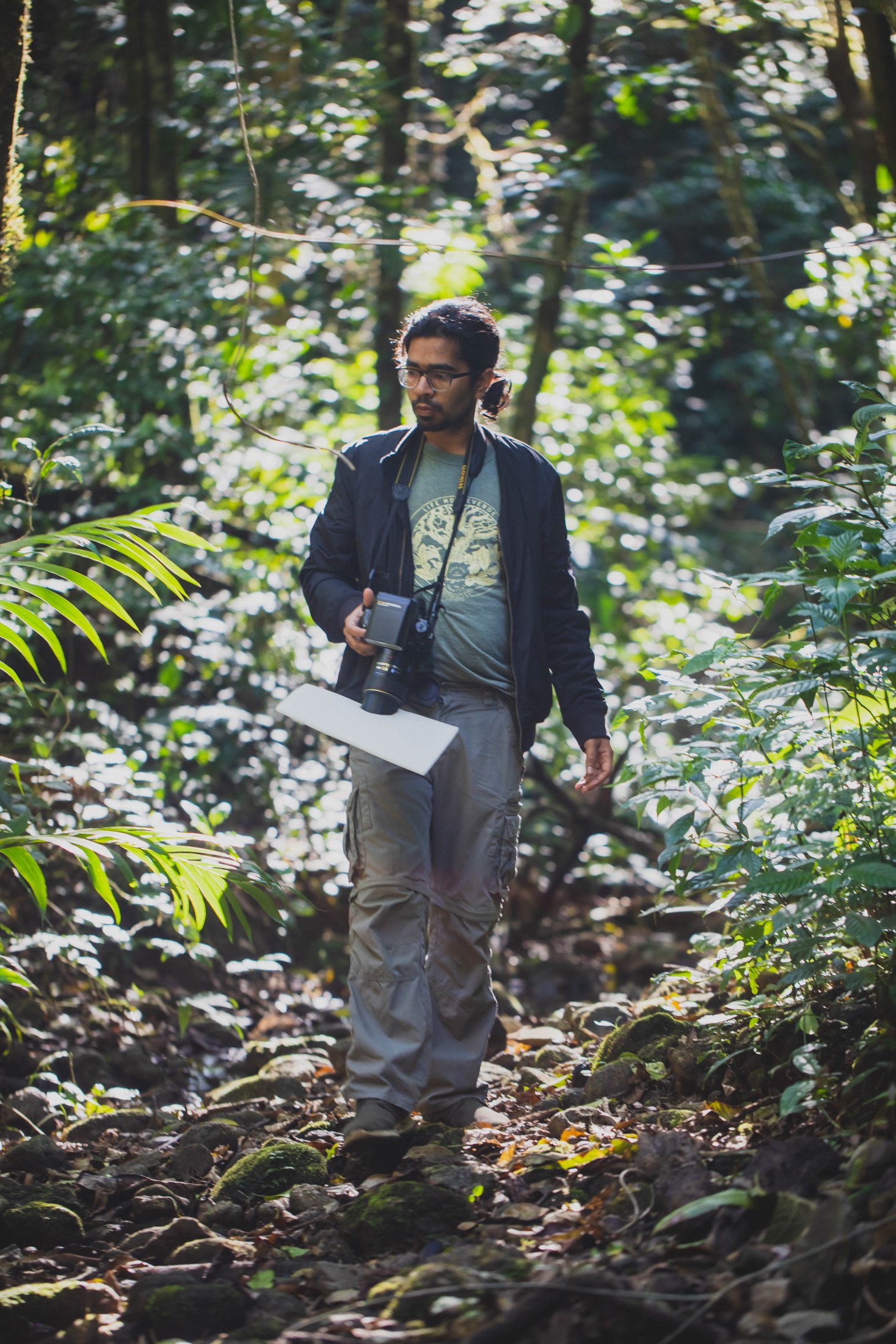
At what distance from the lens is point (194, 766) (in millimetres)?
4754

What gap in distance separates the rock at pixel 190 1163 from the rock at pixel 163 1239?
41 centimetres

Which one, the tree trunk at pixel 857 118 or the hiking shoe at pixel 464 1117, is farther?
the tree trunk at pixel 857 118

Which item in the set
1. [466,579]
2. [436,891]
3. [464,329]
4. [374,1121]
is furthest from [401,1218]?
[464,329]

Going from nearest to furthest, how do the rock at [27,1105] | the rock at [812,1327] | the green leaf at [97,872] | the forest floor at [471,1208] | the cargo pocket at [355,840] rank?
the rock at [812,1327] < the forest floor at [471,1208] < the green leaf at [97,872] < the cargo pocket at [355,840] < the rock at [27,1105]

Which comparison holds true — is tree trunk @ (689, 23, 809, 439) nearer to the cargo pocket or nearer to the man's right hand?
the man's right hand

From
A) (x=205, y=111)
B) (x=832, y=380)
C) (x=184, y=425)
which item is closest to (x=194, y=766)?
(x=184, y=425)

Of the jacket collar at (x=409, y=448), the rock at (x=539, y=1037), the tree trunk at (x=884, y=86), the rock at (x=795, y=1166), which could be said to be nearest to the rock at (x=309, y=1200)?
the rock at (x=795, y=1166)

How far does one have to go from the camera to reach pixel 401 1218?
2.19m

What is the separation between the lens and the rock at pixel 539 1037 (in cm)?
376

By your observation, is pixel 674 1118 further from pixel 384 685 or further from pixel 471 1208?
pixel 384 685

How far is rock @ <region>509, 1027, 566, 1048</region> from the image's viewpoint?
3762mm

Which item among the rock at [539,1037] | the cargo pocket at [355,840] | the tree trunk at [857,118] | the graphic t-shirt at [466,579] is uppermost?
the tree trunk at [857,118]

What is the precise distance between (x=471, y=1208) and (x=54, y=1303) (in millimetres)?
730

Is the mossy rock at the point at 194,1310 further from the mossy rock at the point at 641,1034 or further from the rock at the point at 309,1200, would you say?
the mossy rock at the point at 641,1034
